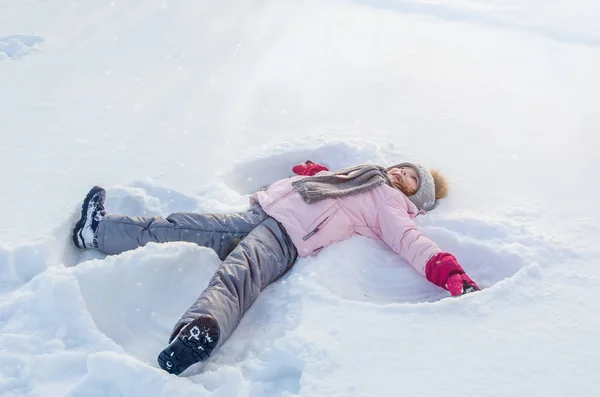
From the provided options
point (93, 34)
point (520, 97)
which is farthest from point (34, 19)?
point (520, 97)

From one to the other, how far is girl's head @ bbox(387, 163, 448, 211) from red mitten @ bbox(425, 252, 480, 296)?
1.92ft

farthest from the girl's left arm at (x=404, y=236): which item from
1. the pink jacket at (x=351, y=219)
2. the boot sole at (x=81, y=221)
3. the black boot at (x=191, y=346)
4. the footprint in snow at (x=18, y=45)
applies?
the footprint in snow at (x=18, y=45)

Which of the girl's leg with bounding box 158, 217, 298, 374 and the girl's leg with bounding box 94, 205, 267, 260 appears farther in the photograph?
the girl's leg with bounding box 94, 205, 267, 260

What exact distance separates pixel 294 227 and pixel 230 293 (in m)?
0.56

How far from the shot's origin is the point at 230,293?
8.11 feet

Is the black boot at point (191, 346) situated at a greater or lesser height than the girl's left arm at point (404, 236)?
lesser

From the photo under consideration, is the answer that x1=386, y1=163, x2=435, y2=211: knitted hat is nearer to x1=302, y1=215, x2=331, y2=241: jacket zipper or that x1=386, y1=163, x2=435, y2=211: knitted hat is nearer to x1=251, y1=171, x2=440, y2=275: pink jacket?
x1=251, y1=171, x2=440, y2=275: pink jacket

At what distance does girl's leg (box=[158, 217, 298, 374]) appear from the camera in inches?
83.1

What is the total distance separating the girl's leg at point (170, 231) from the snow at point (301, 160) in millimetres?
94

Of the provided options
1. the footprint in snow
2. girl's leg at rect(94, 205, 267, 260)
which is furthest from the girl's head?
the footprint in snow

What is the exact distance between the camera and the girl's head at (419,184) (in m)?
3.19

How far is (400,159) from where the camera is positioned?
369 cm

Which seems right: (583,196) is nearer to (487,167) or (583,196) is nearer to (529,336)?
(487,167)

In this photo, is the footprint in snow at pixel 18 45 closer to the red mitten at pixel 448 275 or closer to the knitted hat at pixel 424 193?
the knitted hat at pixel 424 193
